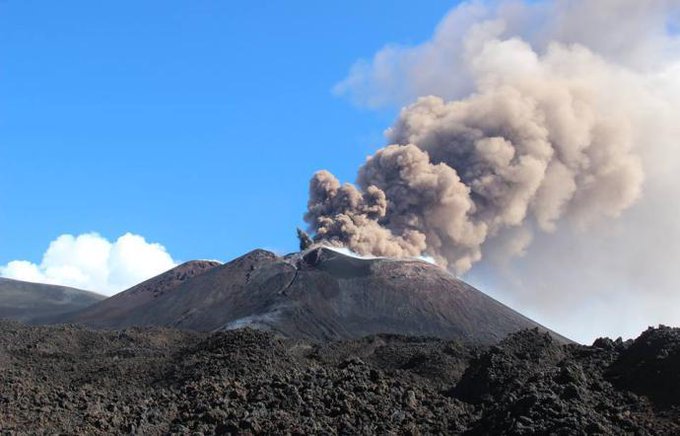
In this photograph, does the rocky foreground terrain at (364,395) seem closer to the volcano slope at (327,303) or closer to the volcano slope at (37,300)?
the volcano slope at (327,303)

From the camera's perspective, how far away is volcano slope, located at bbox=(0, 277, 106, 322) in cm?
8931

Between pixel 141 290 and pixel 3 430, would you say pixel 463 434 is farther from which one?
pixel 141 290

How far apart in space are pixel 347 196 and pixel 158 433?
187ft

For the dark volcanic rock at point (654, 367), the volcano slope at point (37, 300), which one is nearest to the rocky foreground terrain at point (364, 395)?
the dark volcanic rock at point (654, 367)

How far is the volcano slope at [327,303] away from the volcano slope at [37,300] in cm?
1287

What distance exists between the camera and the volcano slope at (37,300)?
89.3m

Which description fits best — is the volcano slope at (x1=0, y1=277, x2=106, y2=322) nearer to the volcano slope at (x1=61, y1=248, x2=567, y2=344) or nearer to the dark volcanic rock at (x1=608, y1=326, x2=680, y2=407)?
the volcano slope at (x1=61, y1=248, x2=567, y2=344)

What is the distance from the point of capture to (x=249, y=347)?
1451 inches

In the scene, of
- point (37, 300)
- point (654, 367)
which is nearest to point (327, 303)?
point (654, 367)

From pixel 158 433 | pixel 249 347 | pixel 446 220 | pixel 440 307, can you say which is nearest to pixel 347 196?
pixel 446 220

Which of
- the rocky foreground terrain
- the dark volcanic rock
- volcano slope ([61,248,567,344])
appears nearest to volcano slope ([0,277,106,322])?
volcano slope ([61,248,567,344])

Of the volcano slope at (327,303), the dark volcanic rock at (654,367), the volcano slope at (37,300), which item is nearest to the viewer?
the dark volcanic rock at (654,367)

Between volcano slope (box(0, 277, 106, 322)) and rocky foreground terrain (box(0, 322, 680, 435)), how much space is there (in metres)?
52.5

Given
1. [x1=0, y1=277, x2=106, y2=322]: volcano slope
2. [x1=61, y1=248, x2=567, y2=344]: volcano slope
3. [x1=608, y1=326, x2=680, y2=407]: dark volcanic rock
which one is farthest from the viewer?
[x1=0, y1=277, x2=106, y2=322]: volcano slope
